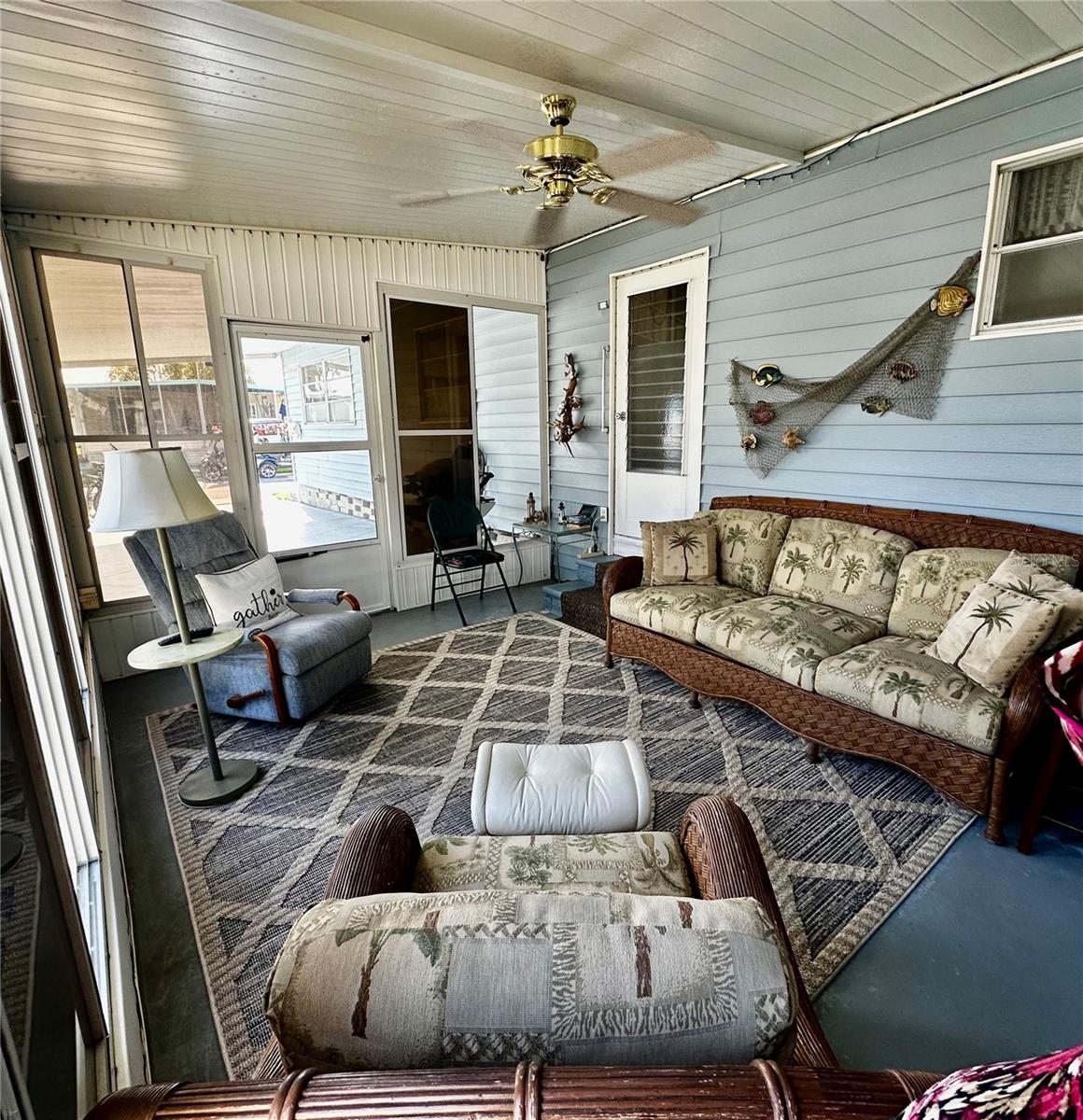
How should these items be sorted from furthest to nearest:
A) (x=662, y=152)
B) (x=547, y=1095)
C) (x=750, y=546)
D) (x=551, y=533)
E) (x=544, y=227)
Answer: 1. (x=551, y=533)
2. (x=544, y=227)
3. (x=750, y=546)
4. (x=662, y=152)
5. (x=547, y=1095)

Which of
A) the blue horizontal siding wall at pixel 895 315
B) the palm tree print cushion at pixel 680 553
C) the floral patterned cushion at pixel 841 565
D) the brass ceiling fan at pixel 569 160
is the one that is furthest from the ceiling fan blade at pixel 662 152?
the floral patterned cushion at pixel 841 565

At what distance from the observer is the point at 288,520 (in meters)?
4.20

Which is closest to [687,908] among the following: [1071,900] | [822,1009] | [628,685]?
[822,1009]

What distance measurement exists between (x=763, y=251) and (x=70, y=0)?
3178mm

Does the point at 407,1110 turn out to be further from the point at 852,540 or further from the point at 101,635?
the point at 101,635

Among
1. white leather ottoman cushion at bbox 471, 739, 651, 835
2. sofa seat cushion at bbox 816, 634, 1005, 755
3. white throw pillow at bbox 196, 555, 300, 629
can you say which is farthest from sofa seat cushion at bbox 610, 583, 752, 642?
white throw pillow at bbox 196, 555, 300, 629

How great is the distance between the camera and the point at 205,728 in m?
2.41

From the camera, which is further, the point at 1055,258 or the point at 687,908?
the point at 1055,258

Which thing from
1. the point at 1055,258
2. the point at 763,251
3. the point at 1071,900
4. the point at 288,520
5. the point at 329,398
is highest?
the point at 763,251

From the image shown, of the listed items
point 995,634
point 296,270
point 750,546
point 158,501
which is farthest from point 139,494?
point 995,634

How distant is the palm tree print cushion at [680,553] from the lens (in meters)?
3.47

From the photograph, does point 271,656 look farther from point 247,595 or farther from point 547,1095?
point 547,1095

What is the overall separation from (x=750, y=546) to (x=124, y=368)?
3759 millimetres

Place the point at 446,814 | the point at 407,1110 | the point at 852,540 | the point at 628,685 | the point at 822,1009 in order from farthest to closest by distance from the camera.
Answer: the point at 628,685, the point at 852,540, the point at 446,814, the point at 822,1009, the point at 407,1110
